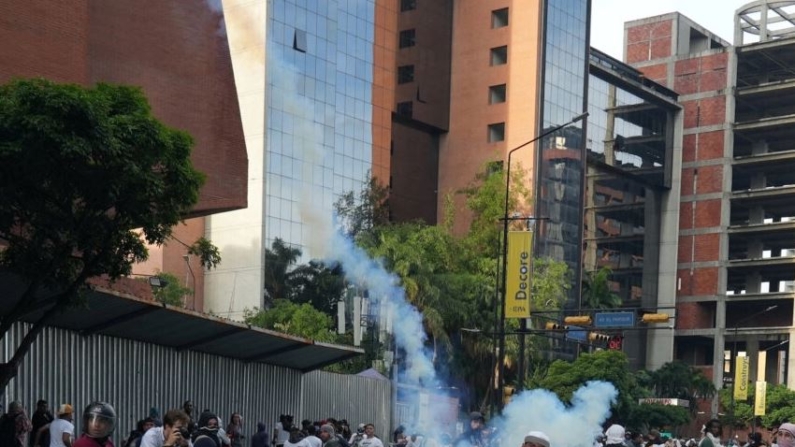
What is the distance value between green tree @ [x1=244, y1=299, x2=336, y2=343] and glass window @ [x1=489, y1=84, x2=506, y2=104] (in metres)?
28.2

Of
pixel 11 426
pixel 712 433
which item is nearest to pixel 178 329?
pixel 11 426

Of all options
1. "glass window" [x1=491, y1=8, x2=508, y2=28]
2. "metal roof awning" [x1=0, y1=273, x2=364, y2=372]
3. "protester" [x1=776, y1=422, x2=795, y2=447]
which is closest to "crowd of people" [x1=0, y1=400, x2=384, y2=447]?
"metal roof awning" [x1=0, y1=273, x2=364, y2=372]

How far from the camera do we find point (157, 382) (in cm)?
2714

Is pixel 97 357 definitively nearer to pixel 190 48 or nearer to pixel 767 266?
pixel 190 48

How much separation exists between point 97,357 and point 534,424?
7818mm

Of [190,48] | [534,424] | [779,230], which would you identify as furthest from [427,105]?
[534,424]

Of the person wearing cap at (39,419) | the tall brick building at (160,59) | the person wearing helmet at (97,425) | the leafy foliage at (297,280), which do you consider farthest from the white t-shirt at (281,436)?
the leafy foliage at (297,280)

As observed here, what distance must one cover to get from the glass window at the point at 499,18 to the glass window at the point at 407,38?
5298 mm

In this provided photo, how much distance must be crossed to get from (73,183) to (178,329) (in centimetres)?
598

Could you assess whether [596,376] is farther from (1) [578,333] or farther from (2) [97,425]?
(2) [97,425]

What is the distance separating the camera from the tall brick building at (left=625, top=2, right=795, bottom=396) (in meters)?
100

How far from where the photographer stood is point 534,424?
25188 mm

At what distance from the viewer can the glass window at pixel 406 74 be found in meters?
88.6

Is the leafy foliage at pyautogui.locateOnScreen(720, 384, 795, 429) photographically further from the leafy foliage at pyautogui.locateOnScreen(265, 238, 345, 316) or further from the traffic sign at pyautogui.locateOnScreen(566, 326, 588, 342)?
the traffic sign at pyautogui.locateOnScreen(566, 326, 588, 342)
